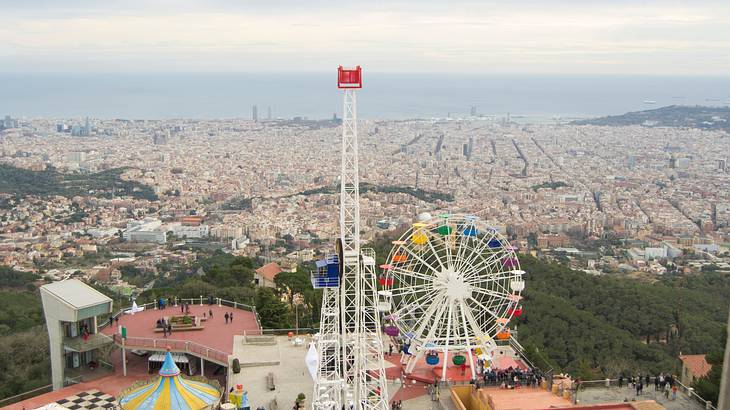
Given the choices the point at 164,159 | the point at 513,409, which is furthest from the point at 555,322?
the point at 164,159

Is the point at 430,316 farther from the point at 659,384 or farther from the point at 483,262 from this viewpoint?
the point at 659,384

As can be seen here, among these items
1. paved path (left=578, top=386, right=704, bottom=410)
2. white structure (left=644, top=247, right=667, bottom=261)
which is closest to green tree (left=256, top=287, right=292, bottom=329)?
paved path (left=578, top=386, right=704, bottom=410)

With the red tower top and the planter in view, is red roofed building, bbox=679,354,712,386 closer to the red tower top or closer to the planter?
the planter

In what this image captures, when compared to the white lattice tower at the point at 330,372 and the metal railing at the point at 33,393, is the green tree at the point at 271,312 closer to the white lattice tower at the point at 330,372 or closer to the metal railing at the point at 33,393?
the metal railing at the point at 33,393

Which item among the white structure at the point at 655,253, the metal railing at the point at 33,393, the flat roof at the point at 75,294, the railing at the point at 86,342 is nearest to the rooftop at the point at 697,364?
the railing at the point at 86,342

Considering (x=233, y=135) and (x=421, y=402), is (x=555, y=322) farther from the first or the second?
(x=233, y=135)

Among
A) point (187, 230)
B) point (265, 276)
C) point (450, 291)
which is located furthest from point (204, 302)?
point (187, 230)
